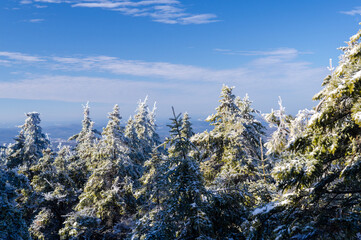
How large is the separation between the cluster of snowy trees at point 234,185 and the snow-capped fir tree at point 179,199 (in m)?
0.04

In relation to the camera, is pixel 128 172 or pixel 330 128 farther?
pixel 128 172

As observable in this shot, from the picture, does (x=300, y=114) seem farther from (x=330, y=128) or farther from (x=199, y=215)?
(x=199, y=215)

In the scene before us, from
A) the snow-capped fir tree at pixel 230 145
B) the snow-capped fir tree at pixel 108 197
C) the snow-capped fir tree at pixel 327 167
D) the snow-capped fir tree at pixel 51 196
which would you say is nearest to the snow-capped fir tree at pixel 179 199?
the snow-capped fir tree at pixel 327 167

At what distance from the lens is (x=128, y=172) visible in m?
20.4

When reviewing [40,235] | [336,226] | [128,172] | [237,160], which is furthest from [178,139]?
[40,235]

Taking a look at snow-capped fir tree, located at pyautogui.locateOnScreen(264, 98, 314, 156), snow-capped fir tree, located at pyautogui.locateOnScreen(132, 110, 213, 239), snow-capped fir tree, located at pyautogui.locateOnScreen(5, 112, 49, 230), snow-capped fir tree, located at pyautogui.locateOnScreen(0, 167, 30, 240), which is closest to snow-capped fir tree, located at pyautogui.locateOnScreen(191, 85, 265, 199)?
snow-capped fir tree, located at pyautogui.locateOnScreen(132, 110, 213, 239)

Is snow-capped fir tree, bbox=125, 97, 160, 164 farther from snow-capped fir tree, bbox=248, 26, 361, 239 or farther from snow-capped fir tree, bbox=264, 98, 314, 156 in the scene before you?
snow-capped fir tree, bbox=248, 26, 361, 239

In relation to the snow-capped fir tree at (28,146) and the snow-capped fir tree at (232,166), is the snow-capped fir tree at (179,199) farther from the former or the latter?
the snow-capped fir tree at (28,146)

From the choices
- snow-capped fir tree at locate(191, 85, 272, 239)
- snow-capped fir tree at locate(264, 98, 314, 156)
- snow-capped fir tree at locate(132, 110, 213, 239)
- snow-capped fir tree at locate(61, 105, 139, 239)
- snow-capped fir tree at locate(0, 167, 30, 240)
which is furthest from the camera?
snow-capped fir tree at locate(61, 105, 139, 239)

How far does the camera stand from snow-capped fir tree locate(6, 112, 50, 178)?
27484 millimetres

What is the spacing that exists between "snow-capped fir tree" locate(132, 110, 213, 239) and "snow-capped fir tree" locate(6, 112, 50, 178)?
2419 centimetres

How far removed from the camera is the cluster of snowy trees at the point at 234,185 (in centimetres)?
545

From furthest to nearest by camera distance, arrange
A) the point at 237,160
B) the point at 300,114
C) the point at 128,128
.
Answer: the point at 128,128, the point at 237,160, the point at 300,114

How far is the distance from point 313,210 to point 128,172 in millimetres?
16729
